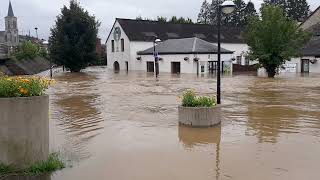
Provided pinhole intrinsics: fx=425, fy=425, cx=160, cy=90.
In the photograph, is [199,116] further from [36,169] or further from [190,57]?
[190,57]

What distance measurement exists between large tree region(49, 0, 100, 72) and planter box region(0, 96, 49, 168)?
48.0m

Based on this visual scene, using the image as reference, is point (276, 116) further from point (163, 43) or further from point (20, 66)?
point (163, 43)

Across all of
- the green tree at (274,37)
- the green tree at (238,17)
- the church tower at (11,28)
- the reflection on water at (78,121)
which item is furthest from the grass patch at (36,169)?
the church tower at (11,28)

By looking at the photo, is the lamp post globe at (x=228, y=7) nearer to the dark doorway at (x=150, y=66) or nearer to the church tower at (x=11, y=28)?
the dark doorway at (x=150, y=66)

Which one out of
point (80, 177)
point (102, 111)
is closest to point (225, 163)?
point (80, 177)

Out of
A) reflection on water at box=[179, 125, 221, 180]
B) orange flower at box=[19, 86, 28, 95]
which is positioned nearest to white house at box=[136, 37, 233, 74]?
reflection on water at box=[179, 125, 221, 180]

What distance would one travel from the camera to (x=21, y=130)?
7.79 metres

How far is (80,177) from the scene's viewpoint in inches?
319

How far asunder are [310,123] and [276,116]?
1698 mm

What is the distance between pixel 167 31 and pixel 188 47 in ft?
46.7

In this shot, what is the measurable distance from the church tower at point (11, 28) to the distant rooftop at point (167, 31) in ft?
241

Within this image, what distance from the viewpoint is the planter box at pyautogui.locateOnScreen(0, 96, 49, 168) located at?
7684mm

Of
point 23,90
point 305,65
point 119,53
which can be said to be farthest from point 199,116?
point 119,53

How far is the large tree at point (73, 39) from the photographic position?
2172 inches
